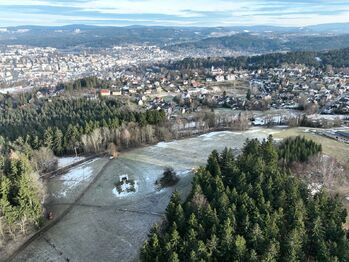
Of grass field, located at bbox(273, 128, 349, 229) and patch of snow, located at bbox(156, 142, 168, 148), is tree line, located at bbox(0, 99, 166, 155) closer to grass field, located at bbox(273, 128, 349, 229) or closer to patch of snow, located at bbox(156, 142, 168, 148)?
patch of snow, located at bbox(156, 142, 168, 148)

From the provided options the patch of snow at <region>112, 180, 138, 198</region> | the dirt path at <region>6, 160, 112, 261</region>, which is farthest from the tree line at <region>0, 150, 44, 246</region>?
the patch of snow at <region>112, 180, 138, 198</region>

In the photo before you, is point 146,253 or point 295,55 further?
point 295,55

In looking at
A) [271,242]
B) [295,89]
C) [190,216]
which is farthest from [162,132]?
[295,89]

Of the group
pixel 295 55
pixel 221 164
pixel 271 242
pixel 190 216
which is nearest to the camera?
pixel 271 242

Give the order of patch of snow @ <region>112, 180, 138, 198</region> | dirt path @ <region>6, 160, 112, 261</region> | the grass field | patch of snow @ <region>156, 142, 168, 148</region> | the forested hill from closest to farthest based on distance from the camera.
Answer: dirt path @ <region>6, 160, 112, 261</region> → the grass field → patch of snow @ <region>112, 180, 138, 198</region> → patch of snow @ <region>156, 142, 168, 148</region> → the forested hill

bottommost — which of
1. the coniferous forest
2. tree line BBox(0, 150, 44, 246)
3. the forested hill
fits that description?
the forested hill

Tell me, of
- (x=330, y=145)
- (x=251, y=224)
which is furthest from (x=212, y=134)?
(x=251, y=224)

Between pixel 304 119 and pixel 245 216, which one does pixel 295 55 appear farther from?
pixel 245 216
